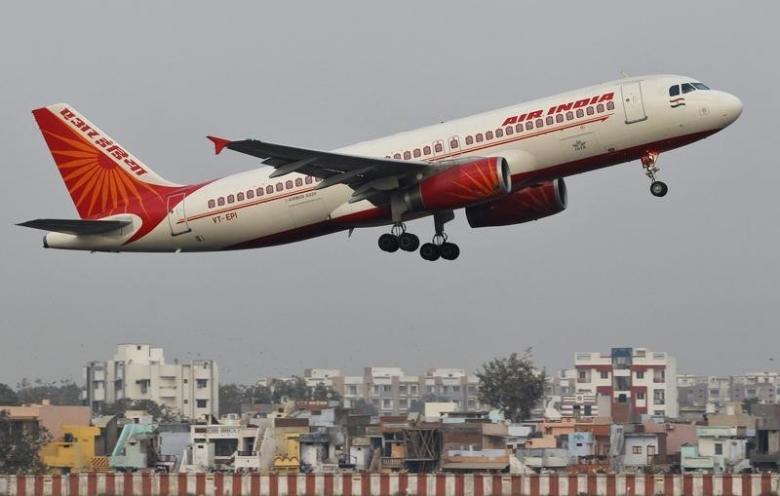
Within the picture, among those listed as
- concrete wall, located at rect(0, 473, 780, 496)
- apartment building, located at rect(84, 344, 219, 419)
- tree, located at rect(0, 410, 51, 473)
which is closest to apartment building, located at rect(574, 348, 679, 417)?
apartment building, located at rect(84, 344, 219, 419)

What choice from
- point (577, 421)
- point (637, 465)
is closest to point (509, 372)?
point (577, 421)

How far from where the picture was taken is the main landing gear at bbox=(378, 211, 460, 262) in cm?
5684

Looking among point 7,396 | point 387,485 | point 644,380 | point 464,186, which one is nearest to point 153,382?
point 7,396

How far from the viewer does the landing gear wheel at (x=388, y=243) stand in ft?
188

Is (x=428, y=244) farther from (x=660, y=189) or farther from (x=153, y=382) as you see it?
(x=153, y=382)

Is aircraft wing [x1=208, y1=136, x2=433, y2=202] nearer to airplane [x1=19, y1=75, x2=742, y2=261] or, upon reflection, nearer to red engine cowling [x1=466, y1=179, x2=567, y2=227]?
airplane [x1=19, y1=75, x2=742, y2=261]

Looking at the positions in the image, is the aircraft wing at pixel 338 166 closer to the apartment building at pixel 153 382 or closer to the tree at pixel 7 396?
the tree at pixel 7 396

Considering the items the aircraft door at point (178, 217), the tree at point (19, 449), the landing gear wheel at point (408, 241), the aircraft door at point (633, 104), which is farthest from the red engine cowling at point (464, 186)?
the tree at point (19, 449)

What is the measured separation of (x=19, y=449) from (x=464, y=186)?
50508mm

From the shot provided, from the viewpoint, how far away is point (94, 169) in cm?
6125

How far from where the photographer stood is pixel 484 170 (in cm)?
5119

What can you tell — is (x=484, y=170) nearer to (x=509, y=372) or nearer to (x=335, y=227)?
(x=335, y=227)

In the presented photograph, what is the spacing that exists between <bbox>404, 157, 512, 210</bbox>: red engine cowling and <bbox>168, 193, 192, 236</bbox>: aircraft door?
9.48 m

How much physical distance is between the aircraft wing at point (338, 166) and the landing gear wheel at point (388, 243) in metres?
2.97
